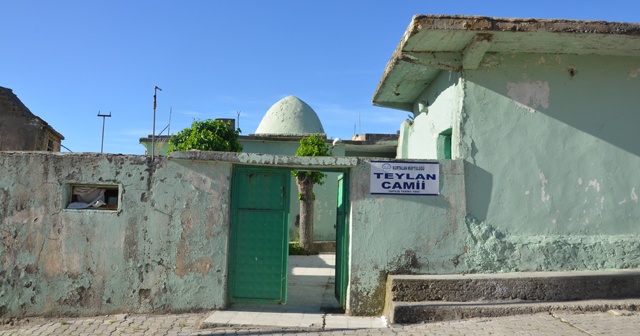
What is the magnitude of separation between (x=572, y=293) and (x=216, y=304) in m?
4.43

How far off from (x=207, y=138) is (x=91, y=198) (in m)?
7.07

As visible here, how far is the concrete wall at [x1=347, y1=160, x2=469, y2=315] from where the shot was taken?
679cm

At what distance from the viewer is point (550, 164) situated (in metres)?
6.95

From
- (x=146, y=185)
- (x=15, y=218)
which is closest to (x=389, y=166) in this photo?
(x=146, y=185)

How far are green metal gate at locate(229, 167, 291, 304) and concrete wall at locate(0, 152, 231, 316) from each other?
25 centimetres

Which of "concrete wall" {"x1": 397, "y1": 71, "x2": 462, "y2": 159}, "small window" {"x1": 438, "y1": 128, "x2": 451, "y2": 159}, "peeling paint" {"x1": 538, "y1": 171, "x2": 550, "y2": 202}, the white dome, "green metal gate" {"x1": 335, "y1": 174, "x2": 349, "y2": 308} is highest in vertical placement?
the white dome

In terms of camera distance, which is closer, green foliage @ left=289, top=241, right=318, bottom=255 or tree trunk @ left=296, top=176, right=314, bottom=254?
tree trunk @ left=296, top=176, right=314, bottom=254

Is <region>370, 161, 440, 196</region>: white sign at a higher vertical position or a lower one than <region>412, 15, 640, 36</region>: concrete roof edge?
lower

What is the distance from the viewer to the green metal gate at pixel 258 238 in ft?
23.1

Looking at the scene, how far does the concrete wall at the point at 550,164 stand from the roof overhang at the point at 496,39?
0.73 feet

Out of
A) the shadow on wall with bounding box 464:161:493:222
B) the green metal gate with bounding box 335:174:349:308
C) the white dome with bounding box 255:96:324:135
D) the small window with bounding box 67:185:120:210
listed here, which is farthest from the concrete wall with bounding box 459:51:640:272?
the white dome with bounding box 255:96:324:135

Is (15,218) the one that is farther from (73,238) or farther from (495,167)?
(495,167)

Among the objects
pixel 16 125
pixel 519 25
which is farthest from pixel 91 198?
pixel 16 125

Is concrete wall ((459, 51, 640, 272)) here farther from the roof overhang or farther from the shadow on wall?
the roof overhang
